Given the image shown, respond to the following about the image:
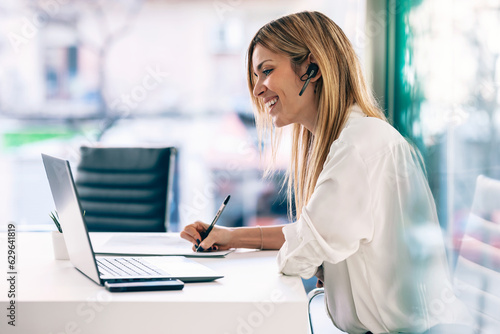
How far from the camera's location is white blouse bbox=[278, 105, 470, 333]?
113cm

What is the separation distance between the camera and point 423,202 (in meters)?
1.27

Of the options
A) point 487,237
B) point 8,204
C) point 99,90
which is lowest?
point 8,204

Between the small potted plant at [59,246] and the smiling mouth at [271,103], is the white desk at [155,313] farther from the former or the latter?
the smiling mouth at [271,103]

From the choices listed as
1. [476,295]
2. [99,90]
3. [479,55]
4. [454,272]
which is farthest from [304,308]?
[99,90]

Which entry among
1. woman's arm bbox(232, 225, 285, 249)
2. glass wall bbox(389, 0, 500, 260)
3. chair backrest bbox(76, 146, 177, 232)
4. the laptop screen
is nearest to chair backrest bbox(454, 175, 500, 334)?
glass wall bbox(389, 0, 500, 260)

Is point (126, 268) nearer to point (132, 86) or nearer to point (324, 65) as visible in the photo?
point (324, 65)

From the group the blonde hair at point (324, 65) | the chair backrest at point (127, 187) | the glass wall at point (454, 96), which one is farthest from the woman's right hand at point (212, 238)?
the chair backrest at point (127, 187)

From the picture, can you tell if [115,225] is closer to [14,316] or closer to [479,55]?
[14,316]

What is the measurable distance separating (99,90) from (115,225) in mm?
1323

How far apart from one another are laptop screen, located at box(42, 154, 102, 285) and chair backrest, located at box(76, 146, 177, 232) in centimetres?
96

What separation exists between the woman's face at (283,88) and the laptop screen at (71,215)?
607mm

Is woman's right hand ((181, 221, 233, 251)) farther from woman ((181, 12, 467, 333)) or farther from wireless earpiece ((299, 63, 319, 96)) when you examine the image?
wireless earpiece ((299, 63, 319, 96))

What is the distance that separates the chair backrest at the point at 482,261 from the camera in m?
0.99

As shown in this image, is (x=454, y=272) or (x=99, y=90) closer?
(x=454, y=272)
